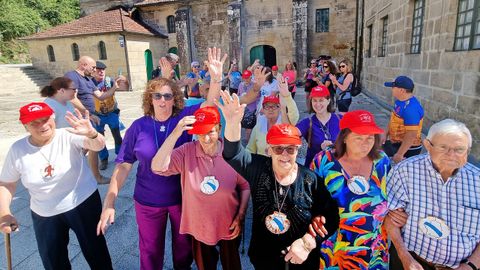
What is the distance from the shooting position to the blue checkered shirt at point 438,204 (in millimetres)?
1756

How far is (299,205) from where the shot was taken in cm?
187

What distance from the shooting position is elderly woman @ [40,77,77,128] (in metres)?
3.68

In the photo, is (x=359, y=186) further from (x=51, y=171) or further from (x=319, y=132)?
(x=51, y=171)

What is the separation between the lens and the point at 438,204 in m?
1.82

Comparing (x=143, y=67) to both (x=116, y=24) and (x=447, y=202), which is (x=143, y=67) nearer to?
(x=116, y=24)

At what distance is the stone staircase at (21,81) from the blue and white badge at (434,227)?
71.2ft

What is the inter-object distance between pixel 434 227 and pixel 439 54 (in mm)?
5125

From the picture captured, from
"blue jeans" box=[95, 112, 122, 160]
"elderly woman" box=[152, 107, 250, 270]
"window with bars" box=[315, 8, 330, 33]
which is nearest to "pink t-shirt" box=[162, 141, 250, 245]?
"elderly woman" box=[152, 107, 250, 270]

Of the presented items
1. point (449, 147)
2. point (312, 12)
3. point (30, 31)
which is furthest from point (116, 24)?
point (449, 147)

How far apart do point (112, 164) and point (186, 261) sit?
388 cm

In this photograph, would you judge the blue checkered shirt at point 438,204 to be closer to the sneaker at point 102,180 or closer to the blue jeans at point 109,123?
the sneaker at point 102,180

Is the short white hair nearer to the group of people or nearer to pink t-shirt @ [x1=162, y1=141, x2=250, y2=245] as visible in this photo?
the group of people

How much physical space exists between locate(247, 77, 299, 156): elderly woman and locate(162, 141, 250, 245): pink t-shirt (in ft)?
4.09

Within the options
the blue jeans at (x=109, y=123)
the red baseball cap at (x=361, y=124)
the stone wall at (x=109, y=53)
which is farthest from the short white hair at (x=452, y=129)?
the stone wall at (x=109, y=53)
